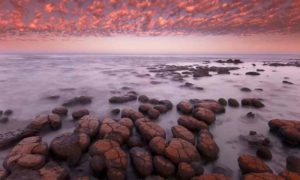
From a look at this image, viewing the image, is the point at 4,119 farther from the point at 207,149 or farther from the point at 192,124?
the point at 207,149

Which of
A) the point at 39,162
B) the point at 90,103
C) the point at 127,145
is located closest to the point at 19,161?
the point at 39,162

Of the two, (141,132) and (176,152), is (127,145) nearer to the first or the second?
(141,132)

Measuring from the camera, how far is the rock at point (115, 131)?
603cm

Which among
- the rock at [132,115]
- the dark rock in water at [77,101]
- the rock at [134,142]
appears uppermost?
the rock at [132,115]

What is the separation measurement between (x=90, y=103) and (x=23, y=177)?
7978 mm

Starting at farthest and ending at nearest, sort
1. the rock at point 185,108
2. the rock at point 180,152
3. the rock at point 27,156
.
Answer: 1. the rock at point 185,108
2. the rock at point 180,152
3. the rock at point 27,156

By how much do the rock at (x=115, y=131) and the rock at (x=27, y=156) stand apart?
1707 mm

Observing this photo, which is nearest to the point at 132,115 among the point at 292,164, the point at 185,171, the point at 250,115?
the point at 185,171

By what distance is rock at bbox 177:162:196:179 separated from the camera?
185 inches

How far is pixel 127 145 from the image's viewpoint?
6.14 m

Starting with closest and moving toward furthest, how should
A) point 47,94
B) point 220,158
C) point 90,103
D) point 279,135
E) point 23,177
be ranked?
point 23,177
point 220,158
point 279,135
point 90,103
point 47,94

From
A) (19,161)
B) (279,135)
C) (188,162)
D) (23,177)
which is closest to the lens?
(23,177)

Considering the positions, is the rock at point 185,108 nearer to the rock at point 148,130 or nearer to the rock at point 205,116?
the rock at point 205,116

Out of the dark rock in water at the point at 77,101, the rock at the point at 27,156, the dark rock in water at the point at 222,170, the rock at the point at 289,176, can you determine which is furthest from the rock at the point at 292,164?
the dark rock in water at the point at 77,101
